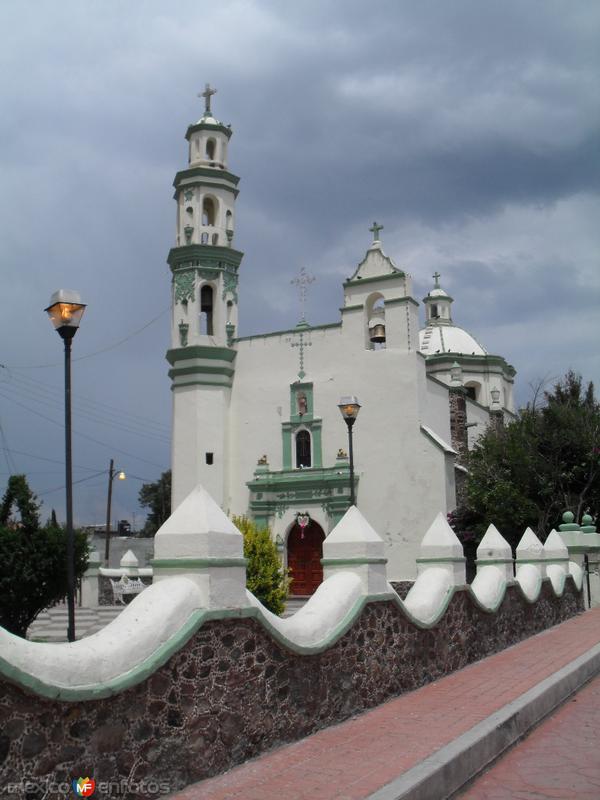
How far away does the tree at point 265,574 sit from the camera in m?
12.6

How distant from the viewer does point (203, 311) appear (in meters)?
26.9

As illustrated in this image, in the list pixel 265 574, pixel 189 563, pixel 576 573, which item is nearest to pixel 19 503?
pixel 265 574

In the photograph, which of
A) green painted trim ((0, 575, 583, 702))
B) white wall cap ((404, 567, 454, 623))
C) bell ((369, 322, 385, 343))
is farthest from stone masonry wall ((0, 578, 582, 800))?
bell ((369, 322, 385, 343))

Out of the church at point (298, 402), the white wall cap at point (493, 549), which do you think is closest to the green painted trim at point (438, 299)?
the church at point (298, 402)

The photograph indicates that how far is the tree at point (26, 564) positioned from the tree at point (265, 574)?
2.95 metres

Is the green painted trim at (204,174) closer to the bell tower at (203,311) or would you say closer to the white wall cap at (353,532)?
the bell tower at (203,311)

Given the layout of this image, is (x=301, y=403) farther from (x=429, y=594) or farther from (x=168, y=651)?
(x=168, y=651)

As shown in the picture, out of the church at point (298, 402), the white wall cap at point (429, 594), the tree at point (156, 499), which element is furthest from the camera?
the tree at point (156, 499)

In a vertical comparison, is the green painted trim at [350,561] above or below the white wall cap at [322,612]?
above

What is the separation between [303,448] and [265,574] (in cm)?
1354

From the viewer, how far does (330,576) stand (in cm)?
789

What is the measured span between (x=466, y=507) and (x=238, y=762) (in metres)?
19.2

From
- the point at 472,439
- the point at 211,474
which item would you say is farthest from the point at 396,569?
the point at 472,439

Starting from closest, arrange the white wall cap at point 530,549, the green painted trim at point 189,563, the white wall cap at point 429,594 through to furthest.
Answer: the green painted trim at point 189,563 < the white wall cap at point 429,594 < the white wall cap at point 530,549
